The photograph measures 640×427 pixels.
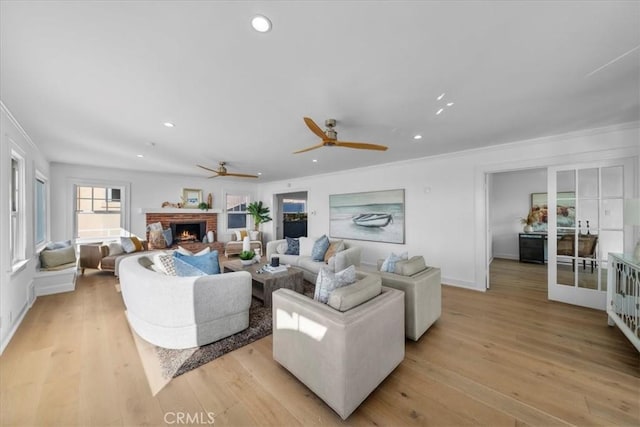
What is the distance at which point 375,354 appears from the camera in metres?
1.73

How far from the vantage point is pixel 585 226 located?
3275mm

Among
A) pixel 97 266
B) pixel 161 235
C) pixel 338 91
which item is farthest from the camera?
pixel 161 235

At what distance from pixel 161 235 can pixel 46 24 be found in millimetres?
5885

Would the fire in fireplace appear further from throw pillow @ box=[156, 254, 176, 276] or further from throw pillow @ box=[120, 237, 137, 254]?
throw pillow @ box=[156, 254, 176, 276]

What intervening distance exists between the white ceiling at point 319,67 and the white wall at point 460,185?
336 millimetres

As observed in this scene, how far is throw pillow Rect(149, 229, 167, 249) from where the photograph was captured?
6.23 meters

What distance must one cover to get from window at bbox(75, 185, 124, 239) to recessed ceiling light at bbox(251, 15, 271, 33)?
6467mm

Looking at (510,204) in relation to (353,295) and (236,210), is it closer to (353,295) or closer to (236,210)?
(353,295)

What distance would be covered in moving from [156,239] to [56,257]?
2.29 meters

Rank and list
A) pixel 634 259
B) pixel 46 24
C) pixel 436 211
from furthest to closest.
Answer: pixel 436 211, pixel 634 259, pixel 46 24

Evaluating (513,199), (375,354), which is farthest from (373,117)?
(513,199)

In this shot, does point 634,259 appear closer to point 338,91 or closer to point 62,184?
point 338,91

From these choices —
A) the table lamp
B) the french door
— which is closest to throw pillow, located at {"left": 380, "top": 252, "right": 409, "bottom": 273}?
the table lamp

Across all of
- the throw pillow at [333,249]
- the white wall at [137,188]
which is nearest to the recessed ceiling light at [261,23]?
the throw pillow at [333,249]
